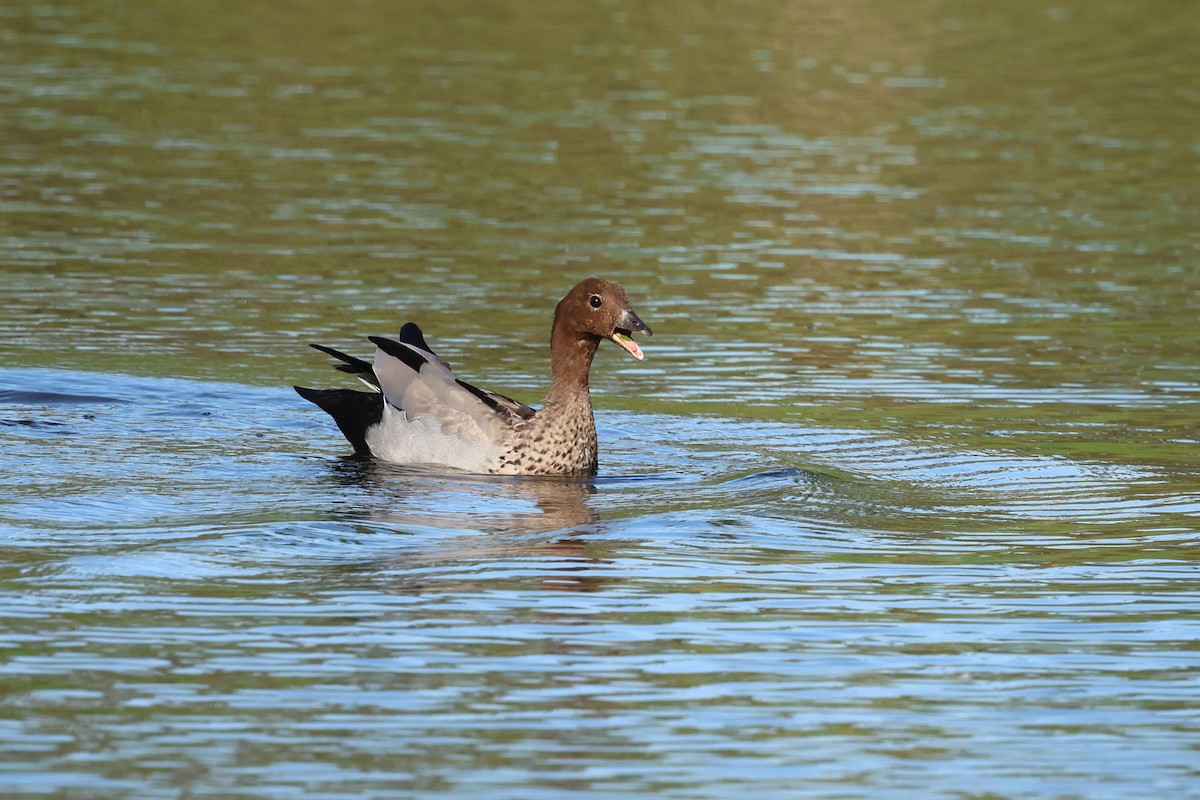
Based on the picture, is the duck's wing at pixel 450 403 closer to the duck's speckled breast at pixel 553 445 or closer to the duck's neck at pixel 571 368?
the duck's speckled breast at pixel 553 445

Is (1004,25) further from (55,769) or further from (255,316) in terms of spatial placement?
(55,769)

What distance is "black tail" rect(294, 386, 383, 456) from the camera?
13.4 meters

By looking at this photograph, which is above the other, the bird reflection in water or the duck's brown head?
the duck's brown head

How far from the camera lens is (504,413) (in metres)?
13.0

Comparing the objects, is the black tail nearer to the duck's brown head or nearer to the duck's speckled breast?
the duck's speckled breast

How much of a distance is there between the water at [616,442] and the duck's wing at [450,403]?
1.33 feet

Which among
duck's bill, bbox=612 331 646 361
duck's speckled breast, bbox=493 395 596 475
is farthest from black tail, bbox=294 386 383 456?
duck's bill, bbox=612 331 646 361

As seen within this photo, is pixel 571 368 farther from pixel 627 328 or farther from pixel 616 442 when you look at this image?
pixel 616 442

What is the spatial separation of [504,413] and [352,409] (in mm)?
1170

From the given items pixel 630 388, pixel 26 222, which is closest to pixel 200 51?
pixel 26 222

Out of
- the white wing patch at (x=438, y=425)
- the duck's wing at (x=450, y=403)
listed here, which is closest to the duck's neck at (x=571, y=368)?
the duck's wing at (x=450, y=403)

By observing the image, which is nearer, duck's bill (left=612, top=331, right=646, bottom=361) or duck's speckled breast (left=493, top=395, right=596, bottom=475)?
duck's bill (left=612, top=331, right=646, bottom=361)

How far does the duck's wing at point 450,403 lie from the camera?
1292cm

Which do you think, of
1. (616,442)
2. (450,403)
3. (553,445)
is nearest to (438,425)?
(450,403)
